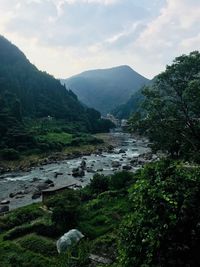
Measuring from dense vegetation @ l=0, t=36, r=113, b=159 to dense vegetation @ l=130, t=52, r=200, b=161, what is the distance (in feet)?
187

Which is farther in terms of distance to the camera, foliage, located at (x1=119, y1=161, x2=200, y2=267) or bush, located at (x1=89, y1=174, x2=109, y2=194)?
bush, located at (x1=89, y1=174, x2=109, y2=194)

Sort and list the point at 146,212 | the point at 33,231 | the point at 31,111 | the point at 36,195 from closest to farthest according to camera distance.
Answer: the point at 146,212 < the point at 33,231 < the point at 36,195 < the point at 31,111

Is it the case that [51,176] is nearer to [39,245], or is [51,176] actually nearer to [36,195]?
[36,195]

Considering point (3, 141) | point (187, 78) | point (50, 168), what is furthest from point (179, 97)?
point (3, 141)

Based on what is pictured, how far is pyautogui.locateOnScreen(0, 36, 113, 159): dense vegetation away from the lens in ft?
330

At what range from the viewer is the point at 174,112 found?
36031 mm

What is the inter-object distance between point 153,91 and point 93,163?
4763cm

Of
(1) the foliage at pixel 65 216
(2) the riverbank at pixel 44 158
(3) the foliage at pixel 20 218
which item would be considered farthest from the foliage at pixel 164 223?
(2) the riverbank at pixel 44 158

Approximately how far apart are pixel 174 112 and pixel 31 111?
12472cm

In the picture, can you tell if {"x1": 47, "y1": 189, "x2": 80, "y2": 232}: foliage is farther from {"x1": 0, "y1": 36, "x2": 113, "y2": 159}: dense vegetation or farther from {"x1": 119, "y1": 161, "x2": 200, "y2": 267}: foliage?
{"x1": 0, "y1": 36, "x2": 113, "y2": 159}: dense vegetation

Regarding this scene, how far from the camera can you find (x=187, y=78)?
37875mm

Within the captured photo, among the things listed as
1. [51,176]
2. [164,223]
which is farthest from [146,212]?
[51,176]

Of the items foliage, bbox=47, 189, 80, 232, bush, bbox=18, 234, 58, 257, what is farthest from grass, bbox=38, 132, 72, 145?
bush, bbox=18, 234, 58, 257

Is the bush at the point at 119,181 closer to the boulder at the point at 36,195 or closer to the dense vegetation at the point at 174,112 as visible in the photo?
the dense vegetation at the point at 174,112
